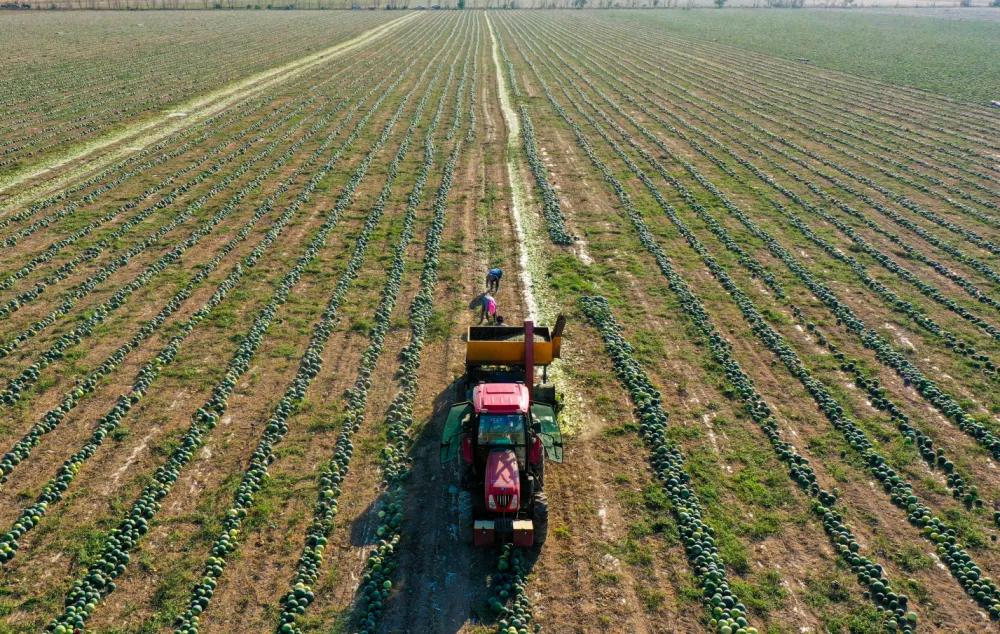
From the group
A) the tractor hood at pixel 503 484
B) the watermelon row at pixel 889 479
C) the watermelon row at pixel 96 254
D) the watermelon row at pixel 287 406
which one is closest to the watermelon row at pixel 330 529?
the watermelon row at pixel 287 406

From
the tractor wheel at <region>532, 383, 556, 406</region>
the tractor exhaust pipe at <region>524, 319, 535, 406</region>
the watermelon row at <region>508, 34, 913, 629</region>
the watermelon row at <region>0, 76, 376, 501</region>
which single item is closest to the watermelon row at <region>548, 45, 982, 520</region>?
the watermelon row at <region>508, 34, 913, 629</region>

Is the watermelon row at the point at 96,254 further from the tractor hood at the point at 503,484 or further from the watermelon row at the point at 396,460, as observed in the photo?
the tractor hood at the point at 503,484

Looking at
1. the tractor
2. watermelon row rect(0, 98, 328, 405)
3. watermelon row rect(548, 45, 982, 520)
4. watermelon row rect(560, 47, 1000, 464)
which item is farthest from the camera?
watermelon row rect(0, 98, 328, 405)

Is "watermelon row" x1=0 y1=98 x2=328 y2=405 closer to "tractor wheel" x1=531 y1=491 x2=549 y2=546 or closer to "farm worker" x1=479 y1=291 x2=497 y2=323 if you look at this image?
"farm worker" x1=479 y1=291 x2=497 y2=323

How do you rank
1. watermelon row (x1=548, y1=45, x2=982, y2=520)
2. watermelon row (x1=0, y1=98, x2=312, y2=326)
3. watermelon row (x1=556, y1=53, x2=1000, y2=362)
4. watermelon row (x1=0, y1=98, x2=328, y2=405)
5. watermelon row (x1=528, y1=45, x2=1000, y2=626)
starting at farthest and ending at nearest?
1. watermelon row (x1=0, y1=98, x2=312, y2=326)
2. watermelon row (x1=556, y1=53, x2=1000, y2=362)
3. watermelon row (x1=0, y1=98, x2=328, y2=405)
4. watermelon row (x1=548, y1=45, x2=982, y2=520)
5. watermelon row (x1=528, y1=45, x2=1000, y2=626)

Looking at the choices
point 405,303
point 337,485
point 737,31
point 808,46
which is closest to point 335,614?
point 337,485

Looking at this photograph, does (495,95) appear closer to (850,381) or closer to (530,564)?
Result: (850,381)
